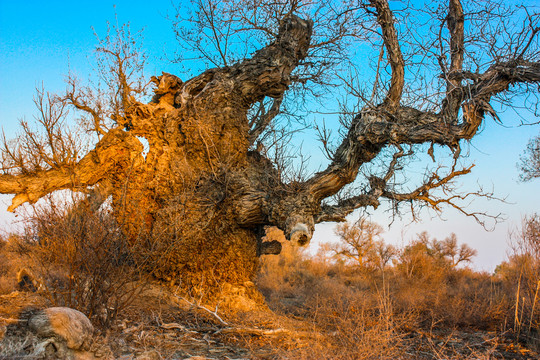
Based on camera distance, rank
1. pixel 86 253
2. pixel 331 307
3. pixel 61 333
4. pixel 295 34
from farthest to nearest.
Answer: pixel 295 34 → pixel 331 307 → pixel 86 253 → pixel 61 333

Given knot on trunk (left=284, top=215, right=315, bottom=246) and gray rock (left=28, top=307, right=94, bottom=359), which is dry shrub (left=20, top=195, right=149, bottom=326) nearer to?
gray rock (left=28, top=307, right=94, bottom=359)

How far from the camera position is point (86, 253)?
498 cm

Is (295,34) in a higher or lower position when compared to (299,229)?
higher

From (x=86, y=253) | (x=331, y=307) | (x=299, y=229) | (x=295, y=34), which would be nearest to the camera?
(x=86, y=253)

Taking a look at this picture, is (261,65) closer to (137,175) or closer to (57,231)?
(137,175)

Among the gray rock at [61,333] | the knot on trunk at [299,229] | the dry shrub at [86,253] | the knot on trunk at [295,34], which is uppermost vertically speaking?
the knot on trunk at [295,34]

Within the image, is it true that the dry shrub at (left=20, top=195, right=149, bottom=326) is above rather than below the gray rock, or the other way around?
above

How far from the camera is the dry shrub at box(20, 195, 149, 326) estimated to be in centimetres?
492

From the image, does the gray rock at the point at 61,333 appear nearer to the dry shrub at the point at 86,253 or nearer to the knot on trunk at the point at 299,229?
the dry shrub at the point at 86,253

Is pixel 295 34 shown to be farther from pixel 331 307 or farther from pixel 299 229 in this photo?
pixel 331 307

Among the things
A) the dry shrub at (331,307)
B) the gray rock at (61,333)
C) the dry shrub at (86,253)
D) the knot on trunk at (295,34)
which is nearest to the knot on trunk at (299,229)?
the dry shrub at (331,307)

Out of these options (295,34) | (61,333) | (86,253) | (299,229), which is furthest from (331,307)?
(295,34)

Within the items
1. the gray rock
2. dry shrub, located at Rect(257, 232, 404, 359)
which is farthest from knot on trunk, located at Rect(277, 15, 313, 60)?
the gray rock

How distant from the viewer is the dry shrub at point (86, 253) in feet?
16.1
